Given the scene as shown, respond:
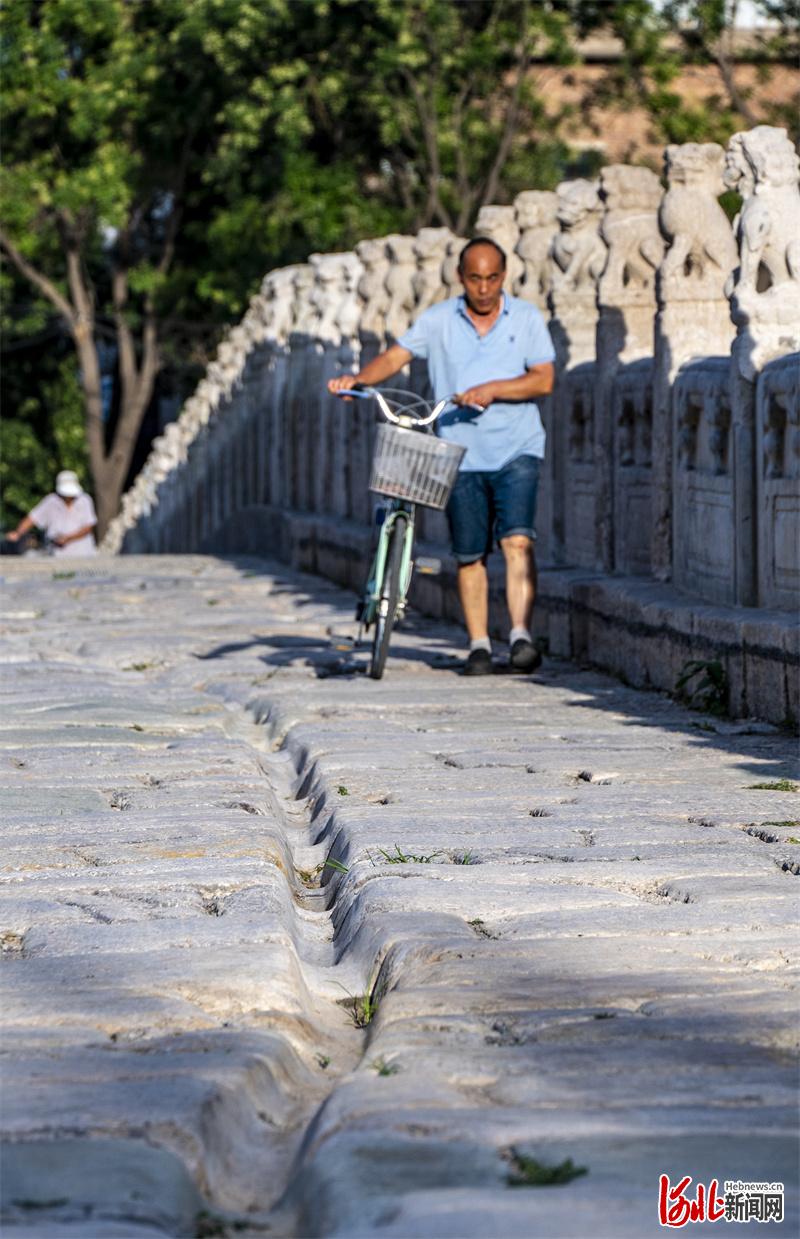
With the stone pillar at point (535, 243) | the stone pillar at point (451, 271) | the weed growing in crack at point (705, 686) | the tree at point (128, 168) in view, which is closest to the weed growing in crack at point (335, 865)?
the weed growing in crack at point (705, 686)

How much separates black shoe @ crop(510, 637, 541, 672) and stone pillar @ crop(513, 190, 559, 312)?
11.3 ft

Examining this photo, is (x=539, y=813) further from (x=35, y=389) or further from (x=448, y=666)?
(x=35, y=389)

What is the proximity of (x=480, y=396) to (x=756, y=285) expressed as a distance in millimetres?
1168

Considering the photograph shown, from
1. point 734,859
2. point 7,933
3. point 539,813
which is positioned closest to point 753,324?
point 539,813

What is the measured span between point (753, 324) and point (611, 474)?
2.53 meters

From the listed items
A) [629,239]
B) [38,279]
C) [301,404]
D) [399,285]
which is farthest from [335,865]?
[38,279]

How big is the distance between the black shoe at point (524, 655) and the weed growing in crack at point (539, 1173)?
6.36 metres

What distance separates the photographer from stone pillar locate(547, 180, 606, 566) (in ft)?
37.8

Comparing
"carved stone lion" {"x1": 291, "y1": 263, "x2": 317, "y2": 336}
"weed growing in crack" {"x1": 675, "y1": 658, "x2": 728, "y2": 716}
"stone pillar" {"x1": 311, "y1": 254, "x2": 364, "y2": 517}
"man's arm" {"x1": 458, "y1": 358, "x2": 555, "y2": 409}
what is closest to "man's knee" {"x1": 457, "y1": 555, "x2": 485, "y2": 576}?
"man's arm" {"x1": 458, "y1": 358, "x2": 555, "y2": 409}

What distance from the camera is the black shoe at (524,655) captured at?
9.48 m

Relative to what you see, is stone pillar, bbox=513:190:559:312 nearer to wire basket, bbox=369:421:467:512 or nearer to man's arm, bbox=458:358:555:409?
man's arm, bbox=458:358:555:409

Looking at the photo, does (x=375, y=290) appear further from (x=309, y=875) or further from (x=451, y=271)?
(x=309, y=875)

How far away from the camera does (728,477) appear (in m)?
8.94

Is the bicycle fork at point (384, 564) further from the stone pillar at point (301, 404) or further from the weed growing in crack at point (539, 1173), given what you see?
the stone pillar at point (301, 404)
